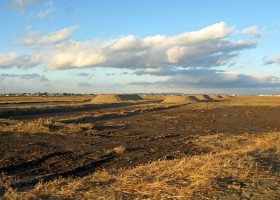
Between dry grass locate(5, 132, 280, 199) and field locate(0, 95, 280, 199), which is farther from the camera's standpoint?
field locate(0, 95, 280, 199)

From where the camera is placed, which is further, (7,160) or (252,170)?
(7,160)

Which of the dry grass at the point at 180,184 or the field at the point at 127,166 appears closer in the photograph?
the dry grass at the point at 180,184

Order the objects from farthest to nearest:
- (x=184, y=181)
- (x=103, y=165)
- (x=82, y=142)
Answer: (x=82, y=142), (x=103, y=165), (x=184, y=181)

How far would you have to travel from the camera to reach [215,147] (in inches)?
760

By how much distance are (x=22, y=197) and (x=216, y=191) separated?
3465 millimetres

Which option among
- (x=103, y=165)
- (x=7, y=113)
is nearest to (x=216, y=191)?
(x=103, y=165)

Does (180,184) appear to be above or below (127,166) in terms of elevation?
above

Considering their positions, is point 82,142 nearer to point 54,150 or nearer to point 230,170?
point 54,150

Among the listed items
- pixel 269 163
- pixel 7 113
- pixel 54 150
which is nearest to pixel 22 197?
pixel 269 163

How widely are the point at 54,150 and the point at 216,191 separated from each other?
1092cm

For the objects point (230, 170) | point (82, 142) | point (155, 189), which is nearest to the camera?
point (155, 189)

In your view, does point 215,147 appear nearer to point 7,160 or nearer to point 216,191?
point 7,160

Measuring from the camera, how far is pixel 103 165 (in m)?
14.2

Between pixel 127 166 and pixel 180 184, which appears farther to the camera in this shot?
pixel 127 166
